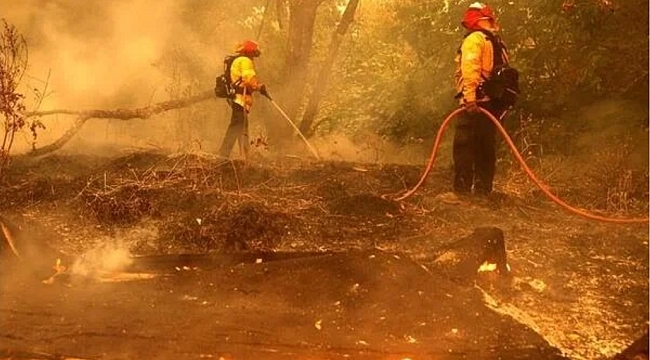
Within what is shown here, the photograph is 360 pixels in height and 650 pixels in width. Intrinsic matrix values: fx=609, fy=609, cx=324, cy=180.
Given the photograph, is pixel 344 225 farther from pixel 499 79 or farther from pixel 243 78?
pixel 243 78

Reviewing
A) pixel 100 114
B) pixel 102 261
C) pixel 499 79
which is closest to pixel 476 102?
pixel 499 79

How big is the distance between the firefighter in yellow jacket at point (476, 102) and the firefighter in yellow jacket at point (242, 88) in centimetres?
278

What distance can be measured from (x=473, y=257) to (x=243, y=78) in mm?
4426

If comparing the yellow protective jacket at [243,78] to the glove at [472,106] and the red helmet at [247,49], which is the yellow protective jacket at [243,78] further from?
the glove at [472,106]

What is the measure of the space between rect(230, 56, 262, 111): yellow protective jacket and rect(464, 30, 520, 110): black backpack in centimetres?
315

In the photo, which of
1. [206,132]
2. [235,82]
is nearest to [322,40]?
[206,132]

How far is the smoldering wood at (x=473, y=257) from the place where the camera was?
14.5ft

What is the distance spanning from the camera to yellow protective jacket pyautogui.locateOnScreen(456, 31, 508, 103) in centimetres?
583

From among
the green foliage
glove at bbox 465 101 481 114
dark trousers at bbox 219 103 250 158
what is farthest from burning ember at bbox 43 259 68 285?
the green foliage

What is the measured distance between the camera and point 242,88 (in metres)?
7.93

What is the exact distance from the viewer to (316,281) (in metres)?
4.33

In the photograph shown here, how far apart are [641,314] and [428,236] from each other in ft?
6.20

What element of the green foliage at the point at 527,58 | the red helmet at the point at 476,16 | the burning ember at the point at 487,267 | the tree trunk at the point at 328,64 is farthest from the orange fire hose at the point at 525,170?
the tree trunk at the point at 328,64

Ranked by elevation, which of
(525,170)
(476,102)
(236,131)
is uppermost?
(476,102)
